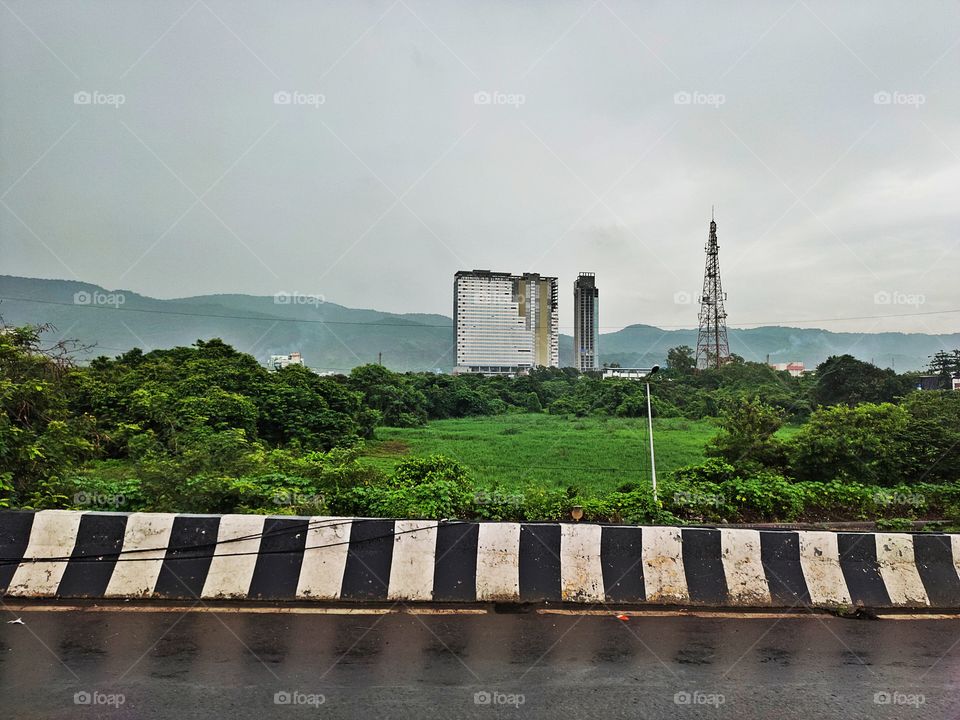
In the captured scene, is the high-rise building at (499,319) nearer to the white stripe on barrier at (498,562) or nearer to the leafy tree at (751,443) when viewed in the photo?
the leafy tree at (751,443)

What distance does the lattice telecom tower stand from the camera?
65.8m

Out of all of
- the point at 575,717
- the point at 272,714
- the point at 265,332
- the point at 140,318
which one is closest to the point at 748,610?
the point at 575,717

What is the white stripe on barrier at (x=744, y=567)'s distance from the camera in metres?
4.75

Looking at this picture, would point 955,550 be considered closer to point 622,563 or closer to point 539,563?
point 622,563

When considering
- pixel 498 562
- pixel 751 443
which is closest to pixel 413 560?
pixel 498 562

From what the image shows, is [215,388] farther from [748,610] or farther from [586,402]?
[586,402]

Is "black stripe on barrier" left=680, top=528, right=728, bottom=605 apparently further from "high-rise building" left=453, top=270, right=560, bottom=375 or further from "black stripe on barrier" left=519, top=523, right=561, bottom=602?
"high-rise building" left=453, top=270, right=560, bottom=375

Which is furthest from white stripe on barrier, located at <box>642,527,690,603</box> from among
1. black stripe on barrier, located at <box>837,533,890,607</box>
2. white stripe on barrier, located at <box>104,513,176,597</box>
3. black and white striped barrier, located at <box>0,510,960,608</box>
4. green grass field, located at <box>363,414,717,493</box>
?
green grass field, located at <box>363,414,717,493</box>

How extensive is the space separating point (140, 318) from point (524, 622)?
184 meters

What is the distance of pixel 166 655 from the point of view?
12.2 ft

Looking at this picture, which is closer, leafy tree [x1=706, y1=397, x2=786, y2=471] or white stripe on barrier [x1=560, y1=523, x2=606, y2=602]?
white stripe on barrier [x1=560, y1=523, x2=606, y2=602]

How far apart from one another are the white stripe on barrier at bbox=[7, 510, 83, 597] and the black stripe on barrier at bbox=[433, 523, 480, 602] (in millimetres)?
2887

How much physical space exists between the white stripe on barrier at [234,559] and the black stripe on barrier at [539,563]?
6.91 feet

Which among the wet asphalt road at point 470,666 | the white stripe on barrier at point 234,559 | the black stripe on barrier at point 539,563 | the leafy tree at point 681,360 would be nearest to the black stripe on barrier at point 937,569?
the wet asphalt road at point 470,666
